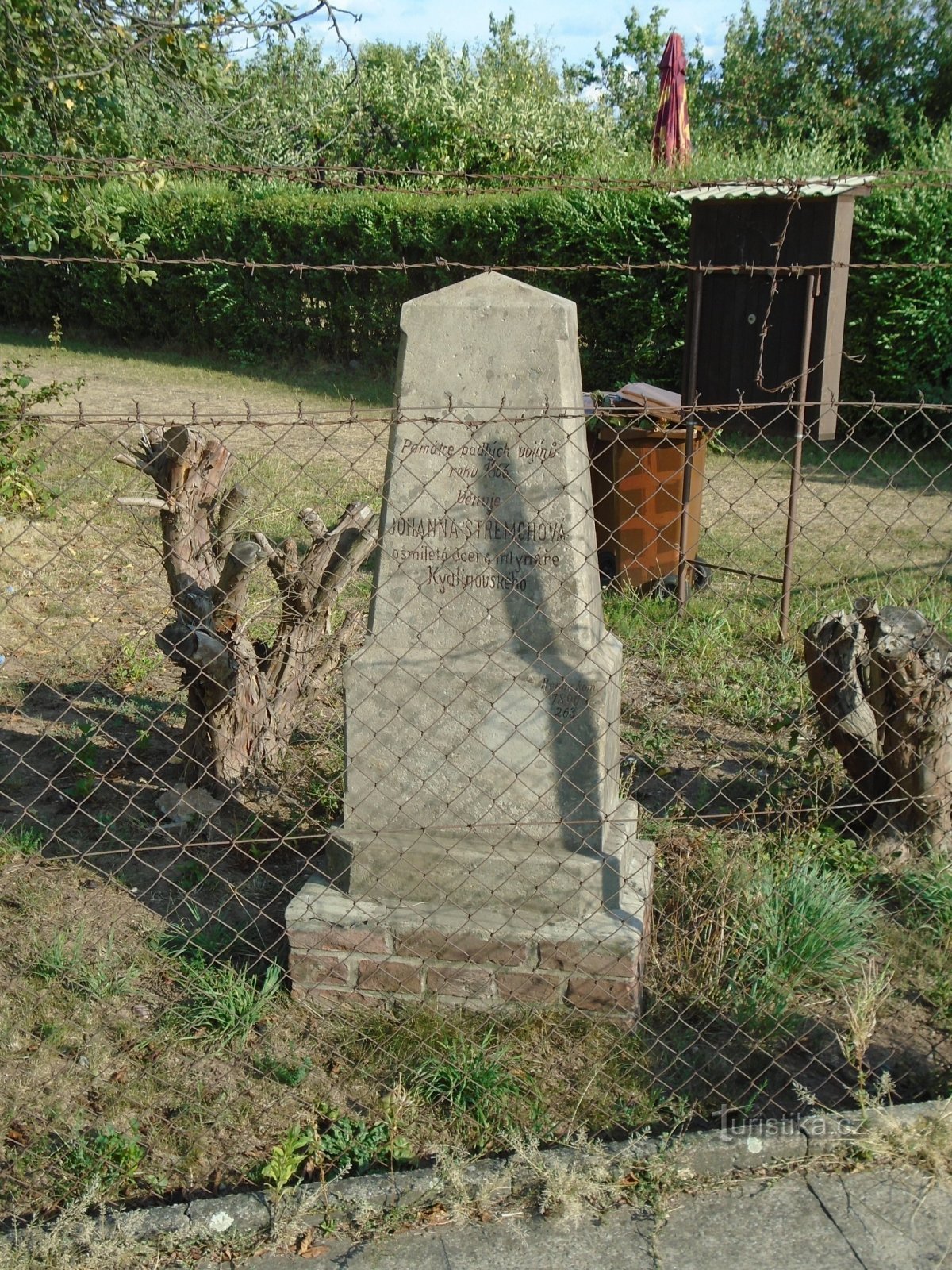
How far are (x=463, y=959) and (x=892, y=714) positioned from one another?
1537 mm

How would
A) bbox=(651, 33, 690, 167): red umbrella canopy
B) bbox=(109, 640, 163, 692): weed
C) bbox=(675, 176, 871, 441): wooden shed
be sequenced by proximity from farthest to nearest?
bbox=(651, 33, 690, 167): red umbrella canopy < bbox=(675, 176, 871, 441): wooden shed < bbox=(109, 640, 163, 692): weed

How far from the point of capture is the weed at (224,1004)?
2.86 m

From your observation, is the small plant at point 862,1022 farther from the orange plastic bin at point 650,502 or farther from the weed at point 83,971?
the orange plastic bin at point 650,502

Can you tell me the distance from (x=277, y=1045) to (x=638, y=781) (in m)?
1.74

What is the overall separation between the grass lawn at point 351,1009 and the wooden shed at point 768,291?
216 centimetres

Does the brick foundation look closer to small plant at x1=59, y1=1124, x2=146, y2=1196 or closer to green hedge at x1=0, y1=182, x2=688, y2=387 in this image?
small plant at x1=59, y1=1124, x2=146, y2=1196

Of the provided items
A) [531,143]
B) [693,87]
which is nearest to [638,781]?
[531,143]

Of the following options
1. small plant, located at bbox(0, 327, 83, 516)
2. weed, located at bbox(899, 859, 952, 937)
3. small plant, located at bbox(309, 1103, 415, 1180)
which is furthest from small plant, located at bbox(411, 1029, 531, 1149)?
small plant, located at bbox(0, 327, 83, 516)

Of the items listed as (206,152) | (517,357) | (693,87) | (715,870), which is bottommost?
(715,870)

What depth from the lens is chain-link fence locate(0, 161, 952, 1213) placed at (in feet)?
8.79

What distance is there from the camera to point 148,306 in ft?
54.2

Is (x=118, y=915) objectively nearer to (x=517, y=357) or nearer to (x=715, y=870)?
(x=715, y=870)

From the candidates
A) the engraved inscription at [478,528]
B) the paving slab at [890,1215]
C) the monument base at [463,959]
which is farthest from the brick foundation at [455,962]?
the engraved inscription at [478,528]

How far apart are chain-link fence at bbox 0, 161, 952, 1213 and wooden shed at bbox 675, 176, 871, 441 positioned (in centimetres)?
285
